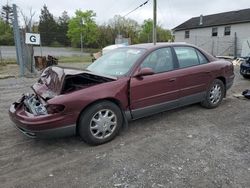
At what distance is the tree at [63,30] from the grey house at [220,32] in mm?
20257

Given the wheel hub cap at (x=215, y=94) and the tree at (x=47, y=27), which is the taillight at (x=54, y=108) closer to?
the wheel hub cap at (x=215, y=94)

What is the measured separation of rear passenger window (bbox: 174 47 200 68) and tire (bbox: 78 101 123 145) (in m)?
1.72

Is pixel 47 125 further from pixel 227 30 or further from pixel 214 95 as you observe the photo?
pixel 227 30

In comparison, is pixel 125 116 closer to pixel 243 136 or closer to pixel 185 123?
pixel 185 123

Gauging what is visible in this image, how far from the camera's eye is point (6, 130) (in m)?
4.14

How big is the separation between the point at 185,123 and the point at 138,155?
4.95 feet

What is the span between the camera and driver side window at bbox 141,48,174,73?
4.10 metres

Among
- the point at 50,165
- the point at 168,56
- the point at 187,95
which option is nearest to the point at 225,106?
the point at 187,95

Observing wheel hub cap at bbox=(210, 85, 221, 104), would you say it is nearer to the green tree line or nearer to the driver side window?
the driver side window

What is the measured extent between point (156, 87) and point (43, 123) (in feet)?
6.46

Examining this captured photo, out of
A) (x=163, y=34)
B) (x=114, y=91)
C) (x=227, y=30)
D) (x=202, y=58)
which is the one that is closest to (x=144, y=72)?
(x=114, y=91)

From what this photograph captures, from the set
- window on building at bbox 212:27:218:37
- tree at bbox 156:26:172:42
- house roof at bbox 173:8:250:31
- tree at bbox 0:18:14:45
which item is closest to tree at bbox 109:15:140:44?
tree at bbox 156:26:172:42

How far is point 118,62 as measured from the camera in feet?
14.0

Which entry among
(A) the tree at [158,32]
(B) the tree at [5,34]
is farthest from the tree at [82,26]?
(B) the tree at [5,34]
